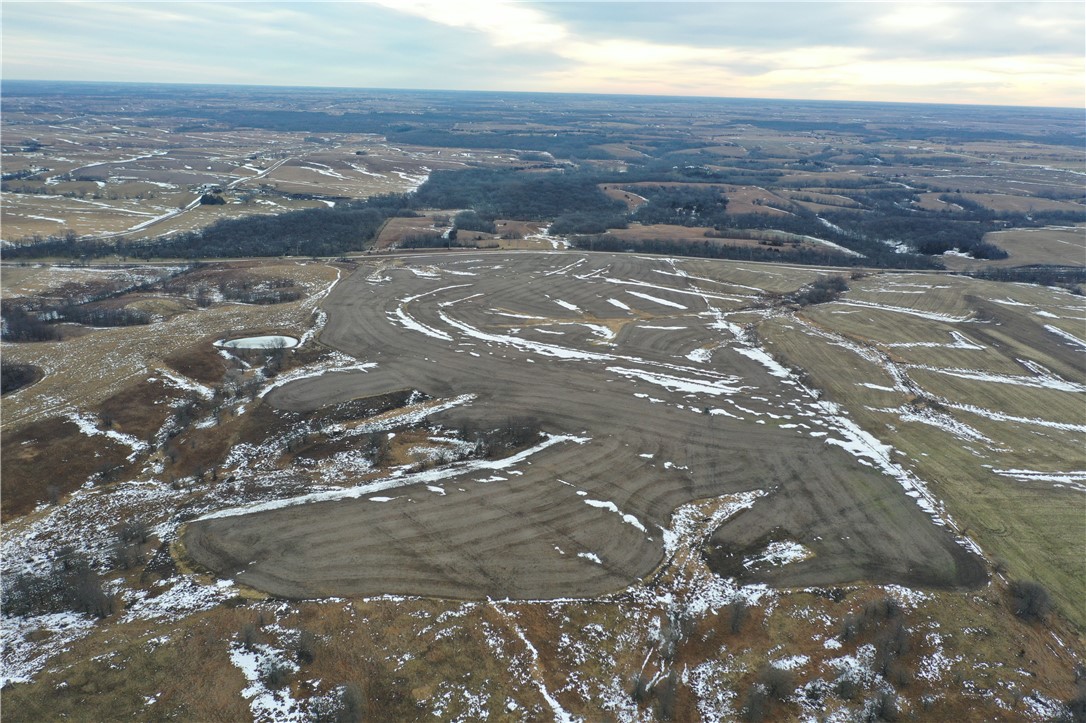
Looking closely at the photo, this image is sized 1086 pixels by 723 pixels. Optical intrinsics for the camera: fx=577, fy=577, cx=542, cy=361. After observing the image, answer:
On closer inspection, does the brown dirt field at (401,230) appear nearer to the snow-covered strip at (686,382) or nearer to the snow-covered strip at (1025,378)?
the snow-covered strip at (686,382)

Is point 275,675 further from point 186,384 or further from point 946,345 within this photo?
point 946,345

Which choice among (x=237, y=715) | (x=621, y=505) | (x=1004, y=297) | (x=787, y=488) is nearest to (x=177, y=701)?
(x=237, y=715)

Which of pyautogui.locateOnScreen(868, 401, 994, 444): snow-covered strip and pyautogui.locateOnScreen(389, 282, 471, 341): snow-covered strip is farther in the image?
pyautogui.locateOnScreen(389, 282, 471, 341): snow-covered strip

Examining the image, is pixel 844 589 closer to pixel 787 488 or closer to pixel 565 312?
pixel 787 488

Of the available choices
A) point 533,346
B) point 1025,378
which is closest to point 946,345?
point 1025,378

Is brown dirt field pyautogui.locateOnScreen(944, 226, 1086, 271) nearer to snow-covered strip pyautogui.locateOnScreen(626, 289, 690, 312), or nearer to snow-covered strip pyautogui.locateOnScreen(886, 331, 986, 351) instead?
snow-covered strip pyautogui.locateOnScreen(886, 331, 986, 351)

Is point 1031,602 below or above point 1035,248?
below

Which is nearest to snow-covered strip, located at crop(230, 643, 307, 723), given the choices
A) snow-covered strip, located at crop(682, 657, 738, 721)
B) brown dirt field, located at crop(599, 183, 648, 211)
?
snow-covered strip, located at crop(682, 657, 738, 721)
